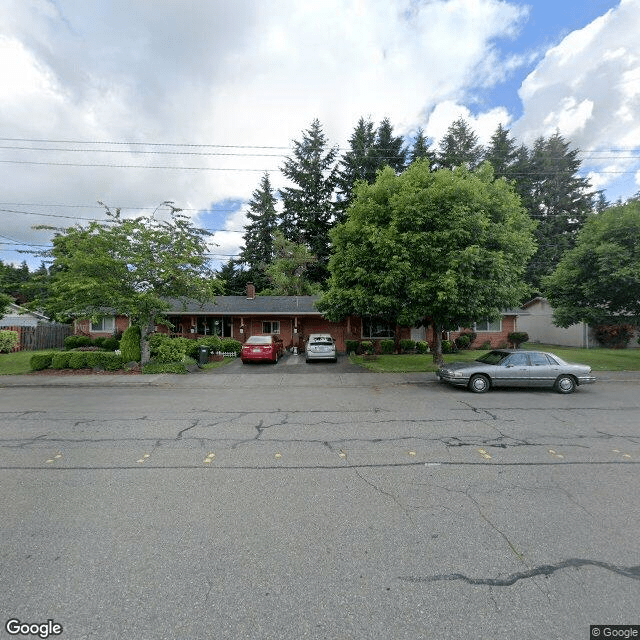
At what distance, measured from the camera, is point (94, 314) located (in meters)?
15.5

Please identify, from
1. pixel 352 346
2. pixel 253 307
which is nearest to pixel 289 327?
pixel 253 307

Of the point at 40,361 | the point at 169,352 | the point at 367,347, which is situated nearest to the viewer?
the point at 40,361

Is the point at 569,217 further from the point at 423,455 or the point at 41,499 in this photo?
the point at 41,499

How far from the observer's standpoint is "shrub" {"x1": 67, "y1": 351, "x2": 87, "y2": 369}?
15906 mm

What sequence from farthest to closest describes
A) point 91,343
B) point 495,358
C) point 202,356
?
point 91,343 → point 202,356 → point 495,358

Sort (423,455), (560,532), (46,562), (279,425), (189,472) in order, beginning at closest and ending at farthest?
1. (46,562)
2. (560,532)
3. (189,472)
4. (423,455)
5. (279,425)

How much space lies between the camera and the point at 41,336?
2702 centimetres

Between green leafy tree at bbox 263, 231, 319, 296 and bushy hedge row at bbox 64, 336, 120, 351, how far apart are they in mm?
14990

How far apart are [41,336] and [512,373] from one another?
2967 centimetres

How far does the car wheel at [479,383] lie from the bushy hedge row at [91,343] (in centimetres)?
2136

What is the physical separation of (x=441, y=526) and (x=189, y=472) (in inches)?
122

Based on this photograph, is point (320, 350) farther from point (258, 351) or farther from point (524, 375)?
point (524, 375)

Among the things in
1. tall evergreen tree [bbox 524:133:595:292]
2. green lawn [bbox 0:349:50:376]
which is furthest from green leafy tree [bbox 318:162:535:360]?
tall evergreen tree [bbox 524:133:595:292]

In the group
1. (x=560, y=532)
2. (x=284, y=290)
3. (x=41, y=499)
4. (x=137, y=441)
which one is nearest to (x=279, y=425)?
(x=137, y=441)
